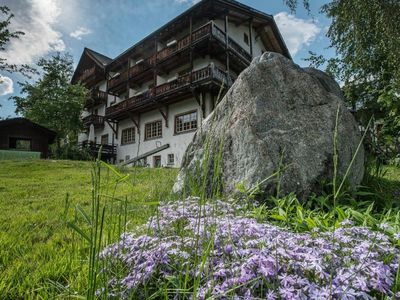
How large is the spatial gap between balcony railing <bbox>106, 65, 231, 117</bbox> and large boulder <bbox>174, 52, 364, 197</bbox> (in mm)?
9210

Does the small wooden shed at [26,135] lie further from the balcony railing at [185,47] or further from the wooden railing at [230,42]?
the wooden railing at [230,42]

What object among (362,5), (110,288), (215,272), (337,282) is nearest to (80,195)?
(110,288)

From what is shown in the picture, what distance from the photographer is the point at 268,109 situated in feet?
11.8

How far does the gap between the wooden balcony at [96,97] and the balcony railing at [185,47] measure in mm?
5088

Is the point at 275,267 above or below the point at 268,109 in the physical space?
below

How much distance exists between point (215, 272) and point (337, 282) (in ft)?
1.57

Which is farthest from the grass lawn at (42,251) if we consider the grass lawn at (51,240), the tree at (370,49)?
the tree at (370,49)

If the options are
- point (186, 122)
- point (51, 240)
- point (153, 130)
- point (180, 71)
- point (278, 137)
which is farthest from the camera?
point (153, 130)

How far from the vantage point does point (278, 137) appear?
10.9ft

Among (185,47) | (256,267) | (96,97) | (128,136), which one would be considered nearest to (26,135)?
(96,97)

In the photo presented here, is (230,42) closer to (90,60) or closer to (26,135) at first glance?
(90,60)

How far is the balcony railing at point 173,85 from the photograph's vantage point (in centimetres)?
1532

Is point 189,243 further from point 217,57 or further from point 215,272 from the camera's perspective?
point 217,57

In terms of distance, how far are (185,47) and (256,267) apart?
17066mm
